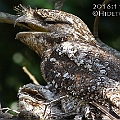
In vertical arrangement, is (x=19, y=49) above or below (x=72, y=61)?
below

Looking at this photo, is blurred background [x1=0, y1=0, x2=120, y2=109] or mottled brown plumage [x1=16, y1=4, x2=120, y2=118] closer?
mottled brown plumage [x1=16, y1=4, x2=120, y2=118]

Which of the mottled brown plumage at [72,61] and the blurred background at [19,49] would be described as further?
the blurred background at [19,49]

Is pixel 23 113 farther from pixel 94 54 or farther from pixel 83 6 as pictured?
pixel 83 6

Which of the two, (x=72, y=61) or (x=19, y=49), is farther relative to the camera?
(x=19, y=49)
